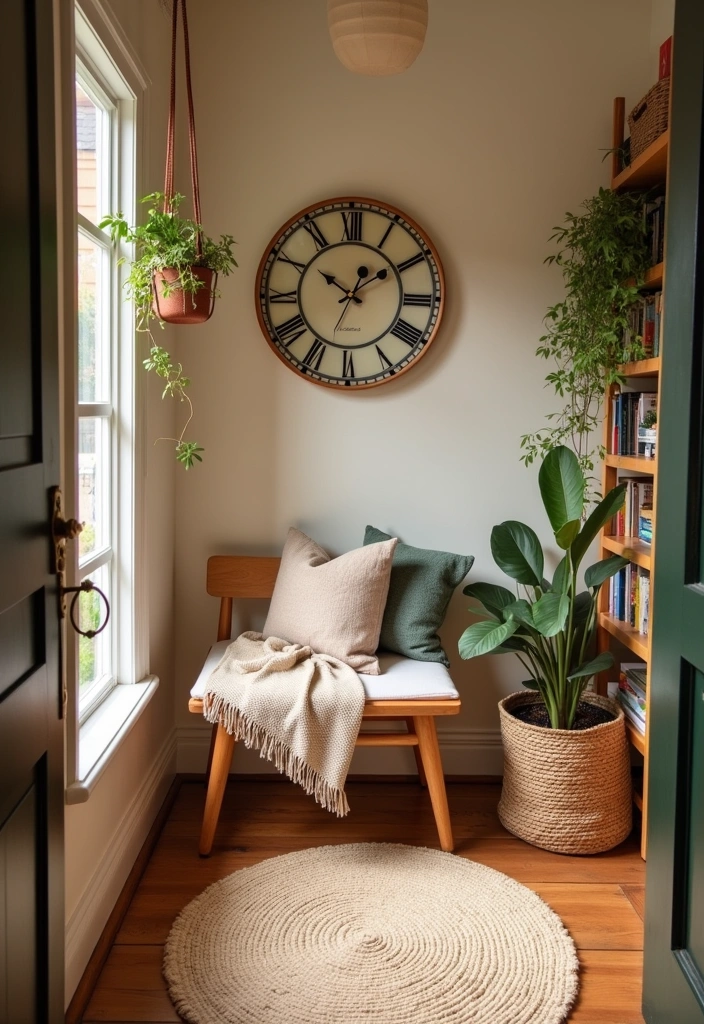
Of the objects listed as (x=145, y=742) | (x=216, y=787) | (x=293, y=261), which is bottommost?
(x=216, y=787)

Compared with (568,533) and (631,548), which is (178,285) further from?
(631,548)

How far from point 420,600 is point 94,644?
105cm

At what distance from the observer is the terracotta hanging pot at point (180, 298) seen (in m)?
2.33

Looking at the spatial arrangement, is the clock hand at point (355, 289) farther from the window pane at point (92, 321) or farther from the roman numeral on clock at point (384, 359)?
the window pane at point (92, 321)

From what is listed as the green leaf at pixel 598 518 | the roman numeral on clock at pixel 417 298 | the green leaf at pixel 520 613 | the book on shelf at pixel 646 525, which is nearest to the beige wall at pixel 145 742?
the roman numeral on clock at pixel 417 298

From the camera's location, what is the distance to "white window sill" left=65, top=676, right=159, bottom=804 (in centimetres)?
196

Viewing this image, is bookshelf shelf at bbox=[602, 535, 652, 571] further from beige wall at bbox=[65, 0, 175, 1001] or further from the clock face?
beige wall at bbox=[65, 0, 175, 1001]

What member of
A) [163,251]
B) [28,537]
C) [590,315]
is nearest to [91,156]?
[163,251]

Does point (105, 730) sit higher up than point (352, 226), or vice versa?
point (352, 226)

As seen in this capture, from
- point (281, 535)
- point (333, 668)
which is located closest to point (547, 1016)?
point (333, 668)

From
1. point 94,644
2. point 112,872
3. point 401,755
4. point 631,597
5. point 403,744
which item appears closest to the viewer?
point 112,872

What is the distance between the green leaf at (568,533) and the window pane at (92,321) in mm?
1359

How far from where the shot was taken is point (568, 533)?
8.93ft

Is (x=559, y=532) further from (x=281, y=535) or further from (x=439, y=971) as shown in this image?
(x=439, y=971)
